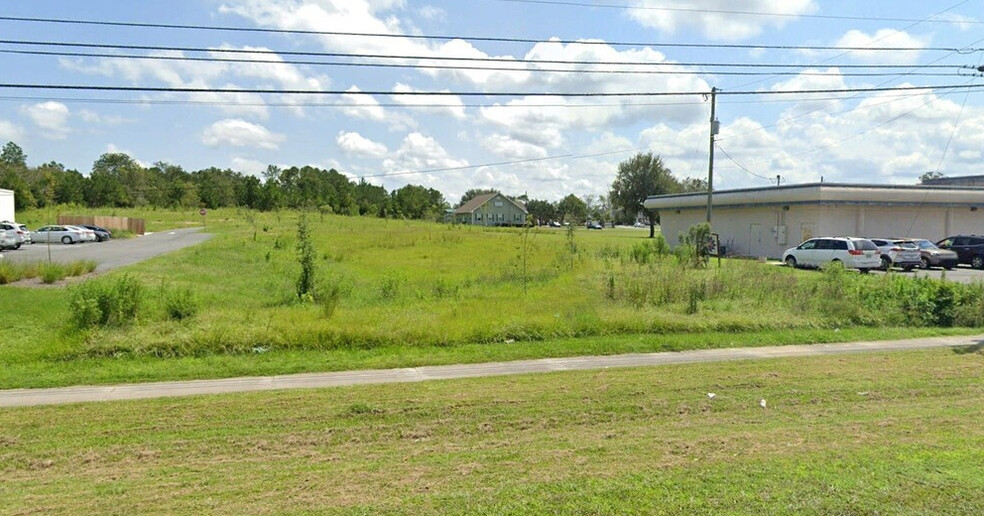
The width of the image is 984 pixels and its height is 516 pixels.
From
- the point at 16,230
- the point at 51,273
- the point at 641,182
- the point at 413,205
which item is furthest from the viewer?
the point at 413,205

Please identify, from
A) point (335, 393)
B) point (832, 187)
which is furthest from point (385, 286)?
point (832, 187)

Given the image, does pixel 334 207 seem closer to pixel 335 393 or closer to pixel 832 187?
pixel 832 187

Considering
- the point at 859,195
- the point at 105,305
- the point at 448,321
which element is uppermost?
the point at 859,195

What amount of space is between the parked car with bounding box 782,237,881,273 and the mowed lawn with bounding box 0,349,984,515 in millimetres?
21120

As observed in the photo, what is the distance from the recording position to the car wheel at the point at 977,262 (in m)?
28.2

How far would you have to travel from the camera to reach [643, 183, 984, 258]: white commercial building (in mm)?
33969

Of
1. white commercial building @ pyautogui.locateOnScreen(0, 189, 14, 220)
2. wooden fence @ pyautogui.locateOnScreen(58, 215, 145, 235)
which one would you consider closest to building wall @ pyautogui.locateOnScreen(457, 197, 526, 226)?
wooden fence @ pyautogui.locateOnScreen(58, 215, 145, 235)

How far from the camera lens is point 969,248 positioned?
2870 cm

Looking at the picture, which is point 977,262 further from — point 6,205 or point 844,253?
point 6,205

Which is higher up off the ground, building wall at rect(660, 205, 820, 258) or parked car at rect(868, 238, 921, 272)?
building wall at rect(660, 205, 820, 258)

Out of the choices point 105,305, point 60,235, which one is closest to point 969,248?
point 105,305

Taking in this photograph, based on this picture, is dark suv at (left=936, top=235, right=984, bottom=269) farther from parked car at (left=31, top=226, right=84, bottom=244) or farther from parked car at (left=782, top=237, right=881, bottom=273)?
parked car at (left=31, top=226, right=84, bottom=244)

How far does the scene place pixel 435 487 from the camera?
4434 millimetres

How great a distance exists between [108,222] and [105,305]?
54.1 meters
